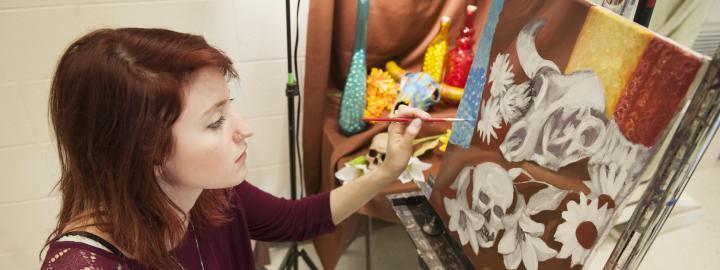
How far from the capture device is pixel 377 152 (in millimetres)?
1250

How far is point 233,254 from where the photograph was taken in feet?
3.35

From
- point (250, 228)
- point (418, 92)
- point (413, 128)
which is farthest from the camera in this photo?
point (418, 92)

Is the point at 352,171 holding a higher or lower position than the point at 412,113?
lower

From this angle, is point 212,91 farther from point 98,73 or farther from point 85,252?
point 85,252

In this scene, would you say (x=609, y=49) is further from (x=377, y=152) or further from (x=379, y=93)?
(x=379, y=93)

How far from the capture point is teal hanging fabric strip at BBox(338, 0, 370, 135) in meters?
1.35

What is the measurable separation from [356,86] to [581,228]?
2.83 ft

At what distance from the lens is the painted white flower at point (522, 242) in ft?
2.26

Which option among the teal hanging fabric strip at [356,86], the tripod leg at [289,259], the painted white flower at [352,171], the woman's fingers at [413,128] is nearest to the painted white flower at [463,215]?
the woman's fingers at [413,128]

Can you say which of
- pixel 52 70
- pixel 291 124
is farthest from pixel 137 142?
pixel 52 70

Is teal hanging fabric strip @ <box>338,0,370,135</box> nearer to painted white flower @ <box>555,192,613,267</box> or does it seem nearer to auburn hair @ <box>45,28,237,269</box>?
auburn hair @ <box>45,28,237,269</box>

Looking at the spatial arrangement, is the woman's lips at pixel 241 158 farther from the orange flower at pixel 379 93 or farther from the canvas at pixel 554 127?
the orange flower at pixel 379 93

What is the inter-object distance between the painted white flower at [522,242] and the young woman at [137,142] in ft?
1.52

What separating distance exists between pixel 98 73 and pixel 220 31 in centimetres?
84
